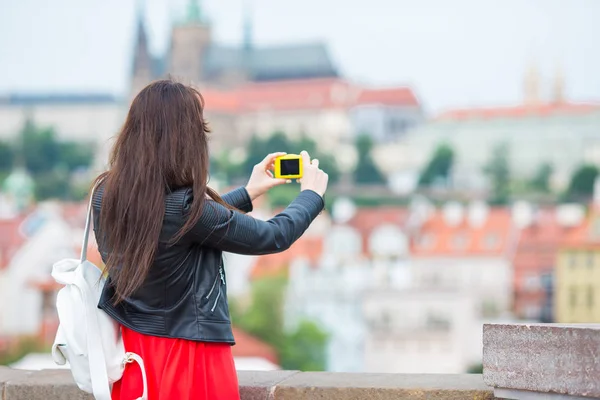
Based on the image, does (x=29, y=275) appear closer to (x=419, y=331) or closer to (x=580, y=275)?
(x=419, y=331)

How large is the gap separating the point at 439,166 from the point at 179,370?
64.9 meters

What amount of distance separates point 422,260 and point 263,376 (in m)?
55.0

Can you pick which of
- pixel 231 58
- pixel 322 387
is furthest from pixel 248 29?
pixel 322 387

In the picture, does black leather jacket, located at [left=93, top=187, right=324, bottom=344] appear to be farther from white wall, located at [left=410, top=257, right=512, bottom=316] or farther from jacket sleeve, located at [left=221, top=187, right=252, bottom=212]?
white wall, located at [left=410, top=257, right=512, bottom=316]

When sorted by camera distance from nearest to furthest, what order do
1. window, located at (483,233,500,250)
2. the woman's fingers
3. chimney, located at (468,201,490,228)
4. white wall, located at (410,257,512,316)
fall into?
the woman's fingers → white wall, located at (410,257,512,316) → window, located at (483,233,500,250) → chimney, located at (468,201,490,228)

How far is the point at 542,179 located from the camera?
202 ft

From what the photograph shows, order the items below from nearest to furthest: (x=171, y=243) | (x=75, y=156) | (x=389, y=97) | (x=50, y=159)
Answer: (x=171, y=243) → (x=75, y=156) → (x=50, y=159) → (x=389, y=97)

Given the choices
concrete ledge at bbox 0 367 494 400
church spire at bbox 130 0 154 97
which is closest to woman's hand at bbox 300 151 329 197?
concrete ledge at bbox 0 367 494 400

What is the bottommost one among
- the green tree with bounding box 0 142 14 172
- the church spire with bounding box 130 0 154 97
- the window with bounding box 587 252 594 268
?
the window with bounding box 587 252 594 268

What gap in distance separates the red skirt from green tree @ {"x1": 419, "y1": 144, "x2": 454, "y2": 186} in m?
62.9

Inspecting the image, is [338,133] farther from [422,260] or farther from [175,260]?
[175,260]

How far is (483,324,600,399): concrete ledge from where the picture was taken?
1.59 m

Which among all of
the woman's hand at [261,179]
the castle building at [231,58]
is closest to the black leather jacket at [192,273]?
→ the woman's hand at [261,179]

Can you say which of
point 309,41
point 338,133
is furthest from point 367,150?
point 309,41
